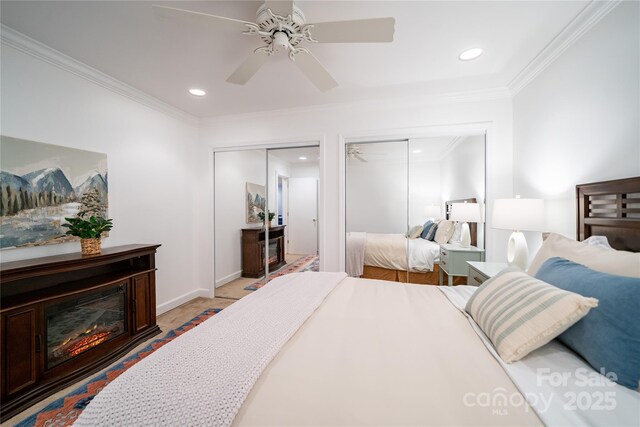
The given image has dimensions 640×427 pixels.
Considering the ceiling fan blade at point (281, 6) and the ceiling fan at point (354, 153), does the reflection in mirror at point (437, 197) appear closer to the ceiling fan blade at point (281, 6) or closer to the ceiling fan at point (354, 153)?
the ceiling fan at point (354, 153)

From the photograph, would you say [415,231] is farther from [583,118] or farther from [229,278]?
[229,278]

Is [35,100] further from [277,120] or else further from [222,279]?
[222,279]

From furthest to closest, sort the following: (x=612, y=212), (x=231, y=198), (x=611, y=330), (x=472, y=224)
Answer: (x=231, y=198) < (x=472, y=224) < (x=612, y=212) < (x=611, y=330)

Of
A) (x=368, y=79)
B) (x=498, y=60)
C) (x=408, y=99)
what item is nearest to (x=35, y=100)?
(x=368, y=79)

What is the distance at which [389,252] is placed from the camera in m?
3.00

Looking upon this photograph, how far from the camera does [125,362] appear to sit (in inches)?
76.3

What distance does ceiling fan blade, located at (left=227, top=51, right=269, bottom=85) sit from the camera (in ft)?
5.22

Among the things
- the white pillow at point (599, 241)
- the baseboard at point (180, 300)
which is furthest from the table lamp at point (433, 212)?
the baseboard at point (180, 300)

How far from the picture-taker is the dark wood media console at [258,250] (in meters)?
3.67

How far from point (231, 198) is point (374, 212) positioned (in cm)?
222

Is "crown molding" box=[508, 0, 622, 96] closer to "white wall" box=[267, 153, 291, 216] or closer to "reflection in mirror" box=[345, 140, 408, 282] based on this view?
"reflection in mirror" box=[345, 140, 408, 282]

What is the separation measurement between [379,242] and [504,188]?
1.51 meters

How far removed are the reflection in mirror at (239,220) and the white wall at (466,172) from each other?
97.8 inches

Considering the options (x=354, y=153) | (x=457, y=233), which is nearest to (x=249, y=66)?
(x=354, y=153)
